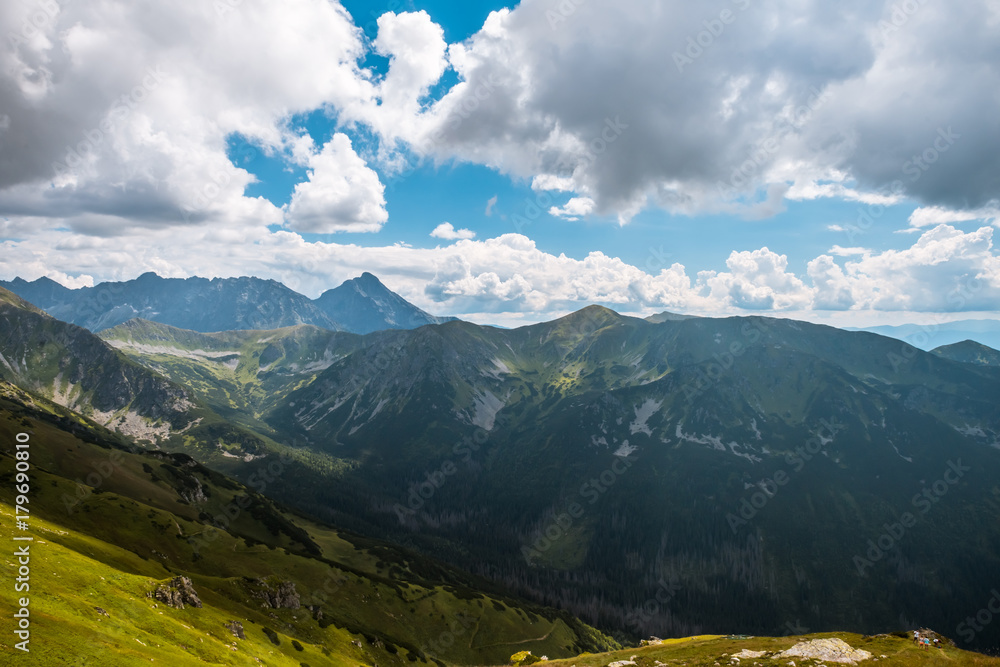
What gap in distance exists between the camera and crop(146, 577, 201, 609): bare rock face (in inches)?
2145

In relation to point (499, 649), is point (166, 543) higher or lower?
higher

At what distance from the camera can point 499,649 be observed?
134250mm

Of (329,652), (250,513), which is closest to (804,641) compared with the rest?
(329,652)

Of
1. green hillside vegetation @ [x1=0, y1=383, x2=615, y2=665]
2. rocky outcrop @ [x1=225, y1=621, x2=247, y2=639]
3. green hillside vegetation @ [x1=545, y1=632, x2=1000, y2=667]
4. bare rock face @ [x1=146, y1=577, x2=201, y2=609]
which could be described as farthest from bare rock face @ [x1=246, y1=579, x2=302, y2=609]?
green hillside vegetation @ [x1=545, y1=632, x2=1000, y2=667]

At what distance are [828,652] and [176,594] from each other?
80660 mm

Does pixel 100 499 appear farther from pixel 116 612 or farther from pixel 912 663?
pixel 912 663

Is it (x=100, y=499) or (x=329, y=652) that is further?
(x=100, y=499)

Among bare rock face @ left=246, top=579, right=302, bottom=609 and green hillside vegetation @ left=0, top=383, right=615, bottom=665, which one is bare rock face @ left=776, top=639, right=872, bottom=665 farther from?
bare rock face @ left=246, top=579, right=302, bottom=609

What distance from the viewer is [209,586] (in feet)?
257

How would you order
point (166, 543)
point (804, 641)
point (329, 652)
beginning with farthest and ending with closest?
1. point (166, 543)
2. point (329, 652)
3. point (804, 641)

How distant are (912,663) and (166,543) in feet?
445

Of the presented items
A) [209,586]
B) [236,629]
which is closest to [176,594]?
[236,629]

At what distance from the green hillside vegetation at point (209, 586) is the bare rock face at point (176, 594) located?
5.01 ft

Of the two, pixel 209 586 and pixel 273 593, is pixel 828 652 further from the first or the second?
pixel 209 586
